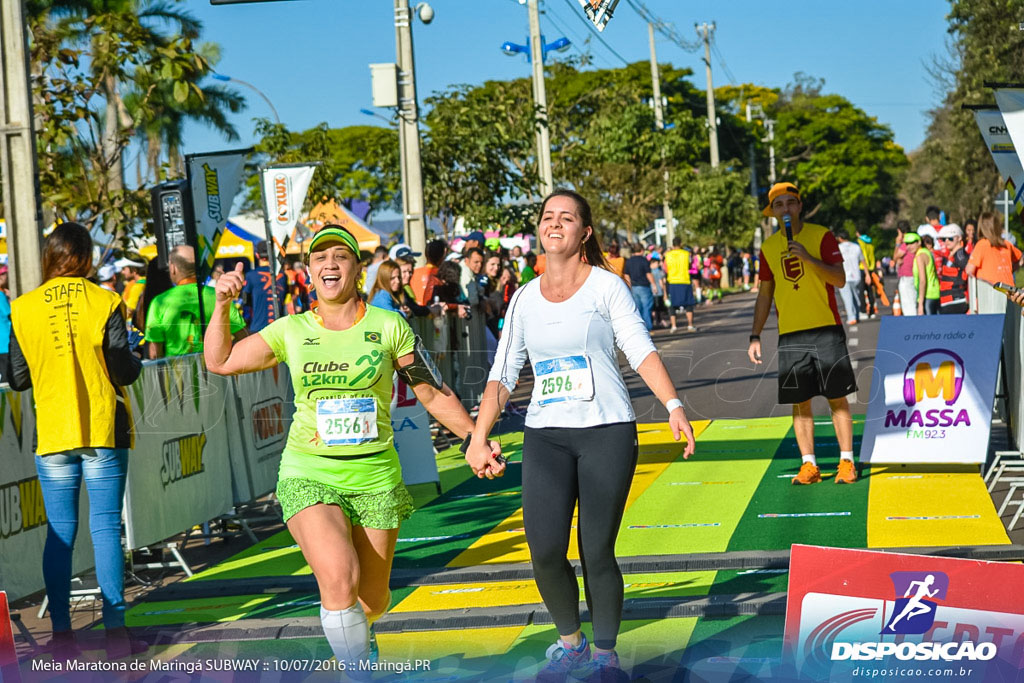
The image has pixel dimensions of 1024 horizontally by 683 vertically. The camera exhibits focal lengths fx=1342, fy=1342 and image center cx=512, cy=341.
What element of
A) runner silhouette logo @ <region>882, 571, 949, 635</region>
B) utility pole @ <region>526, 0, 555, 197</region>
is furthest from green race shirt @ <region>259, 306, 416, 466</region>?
utility pole @ <region>526, 0, 555, 197</region>

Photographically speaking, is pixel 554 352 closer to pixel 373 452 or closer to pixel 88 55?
pixel 373 452

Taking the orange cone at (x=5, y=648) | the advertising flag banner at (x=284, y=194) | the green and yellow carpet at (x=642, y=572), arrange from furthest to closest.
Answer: the advertising flag banner at (x=284, y=194), the green and yellow carpet at (x=642, y=572), the orange cone at (x=5, y=648)

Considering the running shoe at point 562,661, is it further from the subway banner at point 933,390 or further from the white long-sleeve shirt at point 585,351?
the subway banner at point 933,390

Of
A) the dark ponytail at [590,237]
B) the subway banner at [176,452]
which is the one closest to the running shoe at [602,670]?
the dark ponytail at [590,237]

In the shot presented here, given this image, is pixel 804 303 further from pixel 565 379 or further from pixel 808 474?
pixel 565 379

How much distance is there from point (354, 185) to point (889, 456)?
78.7 metres

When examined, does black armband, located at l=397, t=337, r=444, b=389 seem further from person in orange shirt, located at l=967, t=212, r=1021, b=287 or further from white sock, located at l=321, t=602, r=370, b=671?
person in orange shirt, located at l=967, t=212, r=1021, b=287

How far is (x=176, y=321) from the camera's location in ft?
30.6

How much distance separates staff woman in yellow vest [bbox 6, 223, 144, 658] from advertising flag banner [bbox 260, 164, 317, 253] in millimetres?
7875

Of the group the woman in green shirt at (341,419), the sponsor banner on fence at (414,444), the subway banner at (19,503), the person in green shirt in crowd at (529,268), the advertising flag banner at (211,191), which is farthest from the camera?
the person in green shirt in crowd at (529,268)

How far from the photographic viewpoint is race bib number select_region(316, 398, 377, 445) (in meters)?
5.00

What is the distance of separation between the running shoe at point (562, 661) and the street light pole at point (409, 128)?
1315 cm

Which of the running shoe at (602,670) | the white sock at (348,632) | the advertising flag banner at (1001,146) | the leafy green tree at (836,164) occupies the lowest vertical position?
the running shoe at (602,670)

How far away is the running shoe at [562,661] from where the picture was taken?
505 cm
